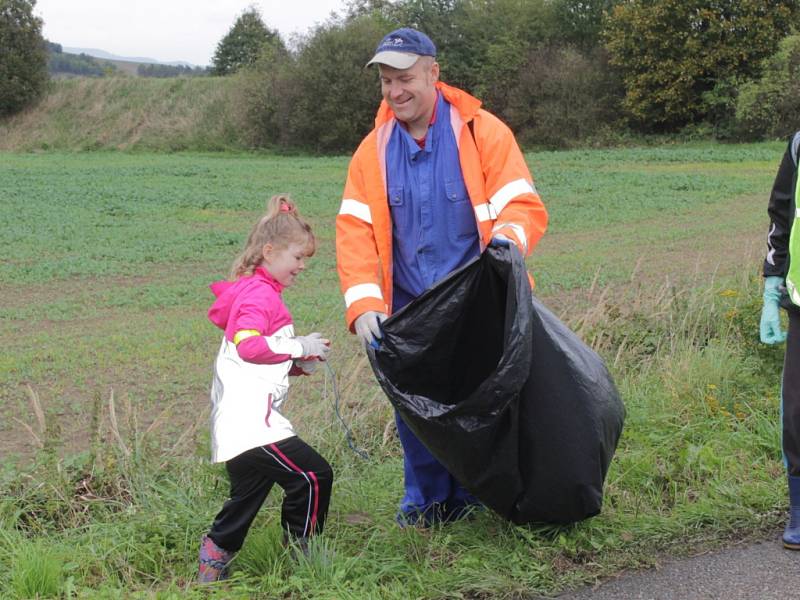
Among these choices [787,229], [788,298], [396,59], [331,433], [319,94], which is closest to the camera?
[396,59]

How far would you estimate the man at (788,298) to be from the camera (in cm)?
398

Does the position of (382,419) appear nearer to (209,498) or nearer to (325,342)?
(209,498)

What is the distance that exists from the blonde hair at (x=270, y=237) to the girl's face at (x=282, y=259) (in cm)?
2

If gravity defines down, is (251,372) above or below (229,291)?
below

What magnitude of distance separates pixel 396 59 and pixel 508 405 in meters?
1.41

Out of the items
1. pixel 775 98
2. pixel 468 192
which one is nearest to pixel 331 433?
pixel 468 192

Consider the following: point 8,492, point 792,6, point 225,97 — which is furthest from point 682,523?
point 225,97

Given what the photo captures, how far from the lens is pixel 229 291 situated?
376 cm

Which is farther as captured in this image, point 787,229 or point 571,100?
point 571,100

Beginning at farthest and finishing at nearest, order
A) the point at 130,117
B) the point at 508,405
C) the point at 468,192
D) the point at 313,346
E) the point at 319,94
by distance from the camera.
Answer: the point at 130,117, the point at 319,94, the point at 468,192, the point at 313,346, the point at 508,405

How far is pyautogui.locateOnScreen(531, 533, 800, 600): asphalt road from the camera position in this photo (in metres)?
3.43

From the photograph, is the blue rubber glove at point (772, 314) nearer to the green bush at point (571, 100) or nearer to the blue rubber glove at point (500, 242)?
the blue rubber glove at point (500, 242)

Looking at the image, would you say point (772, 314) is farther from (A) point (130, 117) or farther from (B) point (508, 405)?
(A) point (130, 117)

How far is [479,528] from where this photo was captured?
399 cm
